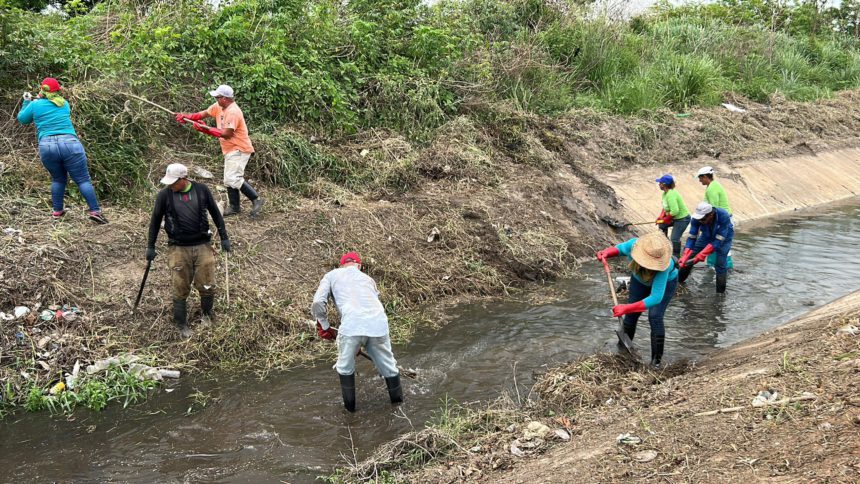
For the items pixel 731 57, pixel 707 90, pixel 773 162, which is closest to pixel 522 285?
pixel 773 162

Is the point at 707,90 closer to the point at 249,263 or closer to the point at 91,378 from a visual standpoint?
the point at 249,263

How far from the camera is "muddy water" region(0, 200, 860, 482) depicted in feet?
17.0

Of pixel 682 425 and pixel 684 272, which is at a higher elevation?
pixel 682 425

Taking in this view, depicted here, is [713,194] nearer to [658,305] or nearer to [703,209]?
[703,209]

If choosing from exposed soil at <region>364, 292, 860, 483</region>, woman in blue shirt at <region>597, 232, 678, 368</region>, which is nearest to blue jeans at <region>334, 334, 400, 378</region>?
exposed soil at <region>364, 292, 860, 483</region>

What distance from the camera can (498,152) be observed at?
40.5 ft

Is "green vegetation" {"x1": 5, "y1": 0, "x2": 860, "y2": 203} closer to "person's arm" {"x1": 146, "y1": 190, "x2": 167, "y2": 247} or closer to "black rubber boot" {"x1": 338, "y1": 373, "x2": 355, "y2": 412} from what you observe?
"person's arm" {"x1": 146, "y1": 190, "x2": 167, "y2": 247}

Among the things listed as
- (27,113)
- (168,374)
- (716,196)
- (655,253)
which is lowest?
(168,374)

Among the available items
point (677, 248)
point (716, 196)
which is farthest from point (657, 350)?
point (677, 248)

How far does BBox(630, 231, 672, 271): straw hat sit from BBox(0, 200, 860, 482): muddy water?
1.57 metres

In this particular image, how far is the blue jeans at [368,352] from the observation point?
18.4 feet

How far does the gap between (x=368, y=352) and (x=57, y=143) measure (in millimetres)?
4603

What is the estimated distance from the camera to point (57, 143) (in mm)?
7543

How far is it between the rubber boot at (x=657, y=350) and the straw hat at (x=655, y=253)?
101 cm
